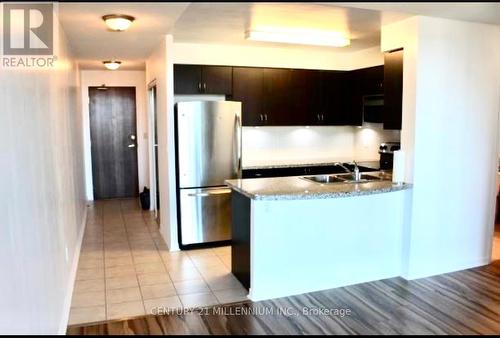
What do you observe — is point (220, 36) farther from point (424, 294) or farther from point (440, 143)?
point (424, 294)

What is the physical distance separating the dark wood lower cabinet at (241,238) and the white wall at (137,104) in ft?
13.9

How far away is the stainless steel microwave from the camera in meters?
5.21

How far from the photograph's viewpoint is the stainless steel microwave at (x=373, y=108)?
17.1ft

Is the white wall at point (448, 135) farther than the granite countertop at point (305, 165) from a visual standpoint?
No

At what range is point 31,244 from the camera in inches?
83.1

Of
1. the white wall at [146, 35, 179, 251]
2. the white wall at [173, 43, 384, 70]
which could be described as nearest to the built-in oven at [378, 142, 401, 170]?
the white wall at [173, 43, 384, 70]

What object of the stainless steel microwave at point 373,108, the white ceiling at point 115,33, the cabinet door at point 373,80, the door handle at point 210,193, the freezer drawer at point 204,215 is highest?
the white ceiling at point 115,33

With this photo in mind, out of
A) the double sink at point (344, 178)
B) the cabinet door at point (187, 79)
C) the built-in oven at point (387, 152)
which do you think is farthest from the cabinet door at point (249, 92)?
the built-in oven at point (387, 152)

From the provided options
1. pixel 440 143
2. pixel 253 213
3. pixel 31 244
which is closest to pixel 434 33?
pixel 440 143

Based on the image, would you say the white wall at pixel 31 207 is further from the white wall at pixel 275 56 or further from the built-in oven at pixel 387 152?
the built-in oven at pixel 387 152

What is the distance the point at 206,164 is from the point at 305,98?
5.76 feet

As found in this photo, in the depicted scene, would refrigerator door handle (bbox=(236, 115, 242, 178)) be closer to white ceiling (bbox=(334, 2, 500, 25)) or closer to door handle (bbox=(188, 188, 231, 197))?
door handle (bbox=(188, 188, 231, 197))

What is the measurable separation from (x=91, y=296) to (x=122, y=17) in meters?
2.35

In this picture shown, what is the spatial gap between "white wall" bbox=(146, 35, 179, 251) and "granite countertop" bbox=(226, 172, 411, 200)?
111cm
